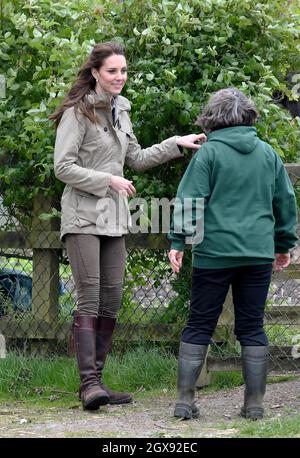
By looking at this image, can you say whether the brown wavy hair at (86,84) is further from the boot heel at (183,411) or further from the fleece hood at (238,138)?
the boot heel at (183,411)

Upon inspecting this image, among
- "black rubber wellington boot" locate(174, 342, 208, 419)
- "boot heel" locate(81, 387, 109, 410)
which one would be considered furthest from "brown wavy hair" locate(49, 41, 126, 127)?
"boot heel" locate(81, 387, 109, 410)

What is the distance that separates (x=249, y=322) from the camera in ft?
17.4

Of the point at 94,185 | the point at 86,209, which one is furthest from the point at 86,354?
the point at 94,185

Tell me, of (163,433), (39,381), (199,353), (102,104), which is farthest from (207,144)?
(39,381)

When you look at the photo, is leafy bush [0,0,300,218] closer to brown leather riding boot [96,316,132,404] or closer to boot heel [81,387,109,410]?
brown leather riding boot [96,316,132,404]

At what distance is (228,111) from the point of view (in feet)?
17.3

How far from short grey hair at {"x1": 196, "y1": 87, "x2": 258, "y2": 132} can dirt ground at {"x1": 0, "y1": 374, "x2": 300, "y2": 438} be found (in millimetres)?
1500

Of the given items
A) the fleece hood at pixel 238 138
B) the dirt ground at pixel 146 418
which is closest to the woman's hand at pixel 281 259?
the fleece hood at pixel 238 138

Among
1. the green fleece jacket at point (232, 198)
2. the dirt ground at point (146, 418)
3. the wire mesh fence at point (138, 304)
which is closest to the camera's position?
the dirt ground at point (146, 418)

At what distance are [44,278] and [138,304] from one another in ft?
2.01

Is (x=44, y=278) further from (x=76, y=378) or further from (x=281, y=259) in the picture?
(x=281, y=259)

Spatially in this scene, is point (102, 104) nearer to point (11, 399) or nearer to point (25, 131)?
point (25, 131)

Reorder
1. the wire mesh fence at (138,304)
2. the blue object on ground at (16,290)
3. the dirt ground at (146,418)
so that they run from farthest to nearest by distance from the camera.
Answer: the blue object on ground at (16,290)
the wire mesh fence at (138,304)
the dirt ground at (146,418)

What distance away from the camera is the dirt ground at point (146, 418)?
5.08m
